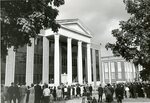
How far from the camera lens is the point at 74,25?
1610 inches

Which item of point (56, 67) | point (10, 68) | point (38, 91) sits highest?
point (56, 67)

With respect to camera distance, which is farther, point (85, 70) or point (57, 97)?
point (85, 70)

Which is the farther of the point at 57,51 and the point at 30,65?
the point at 57,51

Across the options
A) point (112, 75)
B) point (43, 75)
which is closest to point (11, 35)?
point (43, 75)

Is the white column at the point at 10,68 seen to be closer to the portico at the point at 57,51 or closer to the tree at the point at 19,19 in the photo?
the portico at the point at 57,51

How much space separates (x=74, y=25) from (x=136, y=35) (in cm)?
2519

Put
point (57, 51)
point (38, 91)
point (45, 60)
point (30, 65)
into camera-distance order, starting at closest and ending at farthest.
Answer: point (38, 91) → point (30, 65) → point (57, 51) → point (45, 60)

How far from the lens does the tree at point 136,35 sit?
51.9ft

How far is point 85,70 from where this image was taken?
1865 inches

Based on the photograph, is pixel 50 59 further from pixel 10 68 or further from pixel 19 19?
pixel 19 19

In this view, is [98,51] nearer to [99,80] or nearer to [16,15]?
[99,80]

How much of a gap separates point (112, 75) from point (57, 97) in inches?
2639

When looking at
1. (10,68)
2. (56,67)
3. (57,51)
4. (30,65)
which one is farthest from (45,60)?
(10,68)

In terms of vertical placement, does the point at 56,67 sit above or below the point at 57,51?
below
